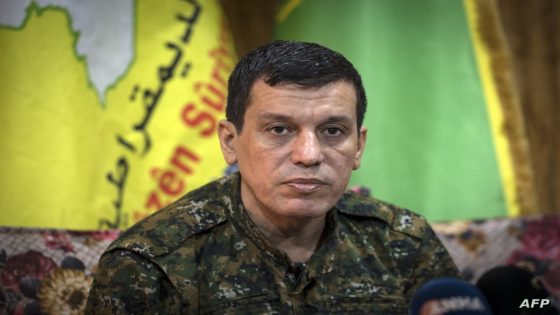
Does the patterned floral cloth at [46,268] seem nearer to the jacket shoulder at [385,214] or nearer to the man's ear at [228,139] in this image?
the man's ear at [228,139]

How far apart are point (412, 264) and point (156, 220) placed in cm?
61

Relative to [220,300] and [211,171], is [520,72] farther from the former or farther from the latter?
[220,300]

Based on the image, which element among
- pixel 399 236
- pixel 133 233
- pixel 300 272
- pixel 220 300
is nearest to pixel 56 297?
pixel 133 233

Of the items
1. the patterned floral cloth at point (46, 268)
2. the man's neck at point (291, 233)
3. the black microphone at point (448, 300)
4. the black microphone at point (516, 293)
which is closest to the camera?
the black microphone at point (448, 300)

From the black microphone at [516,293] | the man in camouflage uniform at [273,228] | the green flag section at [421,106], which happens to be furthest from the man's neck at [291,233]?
the green flag section at [421,106]

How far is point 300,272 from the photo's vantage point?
1533 millimetres

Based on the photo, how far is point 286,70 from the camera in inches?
56.4

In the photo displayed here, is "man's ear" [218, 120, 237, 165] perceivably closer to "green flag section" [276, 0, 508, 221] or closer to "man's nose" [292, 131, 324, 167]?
"man's nose" [292, 131, 324, 167]

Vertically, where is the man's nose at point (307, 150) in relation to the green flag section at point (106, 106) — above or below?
below

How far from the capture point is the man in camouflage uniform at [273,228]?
142 cm

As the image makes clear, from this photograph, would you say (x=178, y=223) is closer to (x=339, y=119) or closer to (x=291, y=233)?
(x=291, y=233)

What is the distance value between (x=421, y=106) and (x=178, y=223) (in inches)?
44.3

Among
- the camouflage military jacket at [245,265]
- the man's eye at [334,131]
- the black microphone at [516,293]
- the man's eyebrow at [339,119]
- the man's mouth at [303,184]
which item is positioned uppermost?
the man's eyebrow at [339,119]

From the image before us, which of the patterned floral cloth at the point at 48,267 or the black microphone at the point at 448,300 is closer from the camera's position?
the black microphone at the point at 448,300
